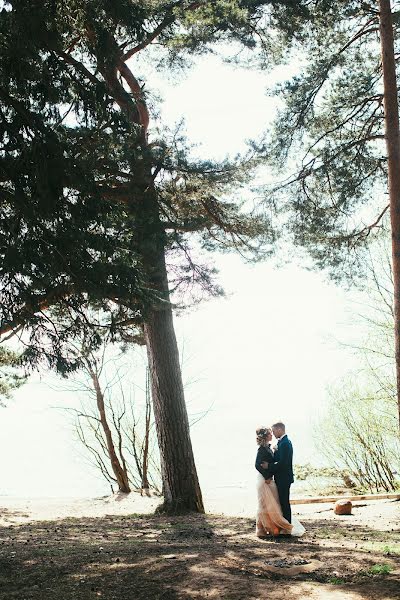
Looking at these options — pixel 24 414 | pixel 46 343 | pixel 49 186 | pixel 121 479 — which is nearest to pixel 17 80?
pixel 49 186

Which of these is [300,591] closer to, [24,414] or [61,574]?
[61,574]

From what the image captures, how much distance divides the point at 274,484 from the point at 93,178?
194 inches

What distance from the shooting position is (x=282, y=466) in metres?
8.24

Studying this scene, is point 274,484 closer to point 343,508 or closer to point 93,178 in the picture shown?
point 343,508

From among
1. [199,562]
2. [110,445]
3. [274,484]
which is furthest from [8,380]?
[199,562]

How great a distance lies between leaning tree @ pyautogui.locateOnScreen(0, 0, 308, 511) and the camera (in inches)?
231

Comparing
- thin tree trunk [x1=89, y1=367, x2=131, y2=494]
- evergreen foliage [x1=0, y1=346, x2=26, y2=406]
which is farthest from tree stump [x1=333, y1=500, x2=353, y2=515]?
evergreen foliage [x1=0, y1=346, x2=26, y2=406]

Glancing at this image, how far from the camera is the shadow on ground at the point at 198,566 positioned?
4.65 meters

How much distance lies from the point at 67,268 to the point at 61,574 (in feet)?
9.74

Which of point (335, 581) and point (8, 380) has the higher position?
point (8, 380)

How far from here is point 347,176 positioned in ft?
35.1

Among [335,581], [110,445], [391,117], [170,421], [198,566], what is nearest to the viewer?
[335,581]

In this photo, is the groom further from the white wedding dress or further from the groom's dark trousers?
the white wedding dress

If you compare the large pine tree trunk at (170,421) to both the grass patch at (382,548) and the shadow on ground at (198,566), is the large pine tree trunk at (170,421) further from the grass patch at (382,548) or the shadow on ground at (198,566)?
the grass patch at (382,548)
